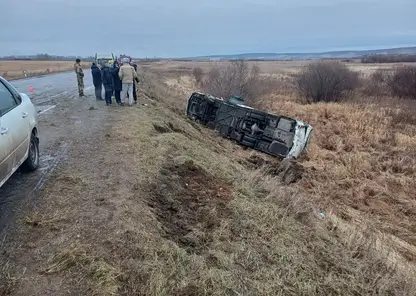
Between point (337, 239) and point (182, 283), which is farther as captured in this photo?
point (337, 239)

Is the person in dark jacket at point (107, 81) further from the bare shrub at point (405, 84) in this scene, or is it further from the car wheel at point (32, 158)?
the bare shrub at point (405, 84)

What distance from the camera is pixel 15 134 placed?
5.03m

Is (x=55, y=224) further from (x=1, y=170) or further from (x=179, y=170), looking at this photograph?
(x=179, y=170)

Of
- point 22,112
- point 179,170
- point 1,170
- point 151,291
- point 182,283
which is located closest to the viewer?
point 151,291

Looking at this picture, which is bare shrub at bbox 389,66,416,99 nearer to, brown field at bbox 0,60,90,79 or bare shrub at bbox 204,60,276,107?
bare shrub at bbox 204,60,276,107

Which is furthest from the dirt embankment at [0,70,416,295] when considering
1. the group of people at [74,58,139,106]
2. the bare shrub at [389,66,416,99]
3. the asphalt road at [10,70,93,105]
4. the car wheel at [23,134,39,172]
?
the bare shrub at [389,66,416,99]

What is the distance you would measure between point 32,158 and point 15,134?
1341 millimetres

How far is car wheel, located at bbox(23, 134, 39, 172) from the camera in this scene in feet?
20.2

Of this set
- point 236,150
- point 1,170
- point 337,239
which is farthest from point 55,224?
point 236,150

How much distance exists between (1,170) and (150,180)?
253cm

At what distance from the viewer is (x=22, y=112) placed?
565 cm

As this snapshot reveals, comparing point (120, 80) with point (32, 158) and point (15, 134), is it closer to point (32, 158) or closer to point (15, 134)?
point (32, 158)

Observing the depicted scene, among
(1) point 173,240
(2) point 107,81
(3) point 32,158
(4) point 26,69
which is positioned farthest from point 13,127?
(4) point 26,69

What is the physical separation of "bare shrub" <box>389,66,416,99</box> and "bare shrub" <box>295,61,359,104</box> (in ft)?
11.5
